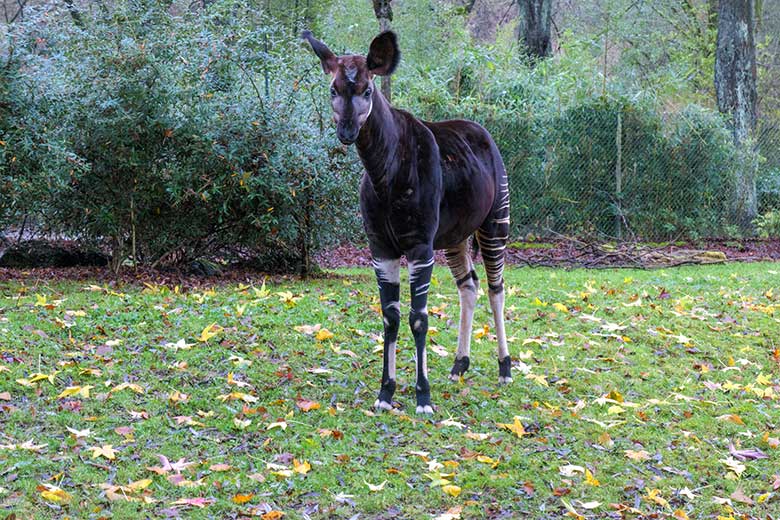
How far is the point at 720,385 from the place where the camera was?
22.2ft

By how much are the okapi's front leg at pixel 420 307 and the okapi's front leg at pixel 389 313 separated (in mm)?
107

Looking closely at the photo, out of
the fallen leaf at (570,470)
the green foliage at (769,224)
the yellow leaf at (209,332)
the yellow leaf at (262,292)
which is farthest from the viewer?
the green foliage at (769,224)

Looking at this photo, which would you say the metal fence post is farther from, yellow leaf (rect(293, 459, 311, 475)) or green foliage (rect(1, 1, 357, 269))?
yellow leaf (rect(293, 459, 311, 475))

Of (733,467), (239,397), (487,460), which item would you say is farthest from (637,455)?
(239,397)

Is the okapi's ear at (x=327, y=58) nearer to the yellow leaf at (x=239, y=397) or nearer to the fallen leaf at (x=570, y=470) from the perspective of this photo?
the yellow leaf at (x=239, y=397)

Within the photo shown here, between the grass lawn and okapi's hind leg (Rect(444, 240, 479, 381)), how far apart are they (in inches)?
6.5

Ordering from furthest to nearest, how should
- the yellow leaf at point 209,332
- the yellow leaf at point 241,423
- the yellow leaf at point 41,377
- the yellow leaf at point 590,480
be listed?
the yellow leaf at point 209,332, the yellow leaf at point 41,377, the yellow leaf at point 241,423, the yellow leaf at point 590,480

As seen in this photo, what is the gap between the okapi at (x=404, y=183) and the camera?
17.2 feet

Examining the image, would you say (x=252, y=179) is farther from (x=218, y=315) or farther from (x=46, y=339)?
(x=46, y=339)

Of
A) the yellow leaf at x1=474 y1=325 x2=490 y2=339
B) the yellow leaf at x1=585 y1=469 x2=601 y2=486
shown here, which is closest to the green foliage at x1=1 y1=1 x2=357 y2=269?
the yellow leaf at x1=474 y1=325 x2=490 y2=339

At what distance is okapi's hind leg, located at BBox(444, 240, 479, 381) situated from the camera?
663cm

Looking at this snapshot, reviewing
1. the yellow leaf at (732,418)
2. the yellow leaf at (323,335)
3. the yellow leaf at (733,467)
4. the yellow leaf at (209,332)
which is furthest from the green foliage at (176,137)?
the yellow leaf at (733,467)

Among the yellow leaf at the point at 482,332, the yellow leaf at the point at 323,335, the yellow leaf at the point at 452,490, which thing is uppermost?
the yellow leaf at the point at 323,335

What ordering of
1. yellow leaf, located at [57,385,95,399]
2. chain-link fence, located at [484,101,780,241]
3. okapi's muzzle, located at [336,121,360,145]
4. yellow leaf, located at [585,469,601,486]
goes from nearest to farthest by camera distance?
yellow leaf, located at [585,469,601,486], okapi's muzzle, located at [336,121,360,145], yellow leaf, located at [57,385,95,399], chain-link fence, located at [484,101,780,241]
